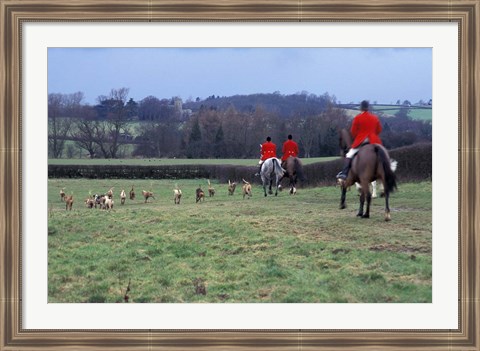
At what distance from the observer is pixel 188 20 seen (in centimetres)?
912

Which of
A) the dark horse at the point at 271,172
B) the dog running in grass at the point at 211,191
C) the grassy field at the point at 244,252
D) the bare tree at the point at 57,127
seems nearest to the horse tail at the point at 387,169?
the grassy field at the point at 244,252

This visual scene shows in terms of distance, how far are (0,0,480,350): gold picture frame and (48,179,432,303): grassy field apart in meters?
0.80

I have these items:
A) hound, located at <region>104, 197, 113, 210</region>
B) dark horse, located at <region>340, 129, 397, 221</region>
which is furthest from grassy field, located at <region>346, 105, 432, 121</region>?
hound, located at <region>104, 197, 113, 210</region>

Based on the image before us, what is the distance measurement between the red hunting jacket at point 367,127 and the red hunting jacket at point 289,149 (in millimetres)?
1981

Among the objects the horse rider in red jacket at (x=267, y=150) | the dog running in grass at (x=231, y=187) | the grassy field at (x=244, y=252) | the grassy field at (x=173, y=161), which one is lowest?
the grassy field at (x=244, y=252)

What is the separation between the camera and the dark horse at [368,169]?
11875 millimetres

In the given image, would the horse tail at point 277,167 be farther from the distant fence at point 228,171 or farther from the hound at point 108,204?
the hound at point 108,204

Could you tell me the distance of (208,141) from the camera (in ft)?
44.1

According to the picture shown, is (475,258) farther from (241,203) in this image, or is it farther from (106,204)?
(106,204)

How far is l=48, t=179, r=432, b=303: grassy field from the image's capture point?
32.6 feet

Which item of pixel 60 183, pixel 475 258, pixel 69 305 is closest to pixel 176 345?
pixel 69 305

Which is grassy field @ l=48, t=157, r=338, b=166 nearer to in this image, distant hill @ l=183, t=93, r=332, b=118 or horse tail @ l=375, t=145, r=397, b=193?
distant hill @ l=183, t=93, r=332, b=118

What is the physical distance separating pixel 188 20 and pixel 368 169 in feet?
14.5

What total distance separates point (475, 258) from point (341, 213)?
4428 millimetres
